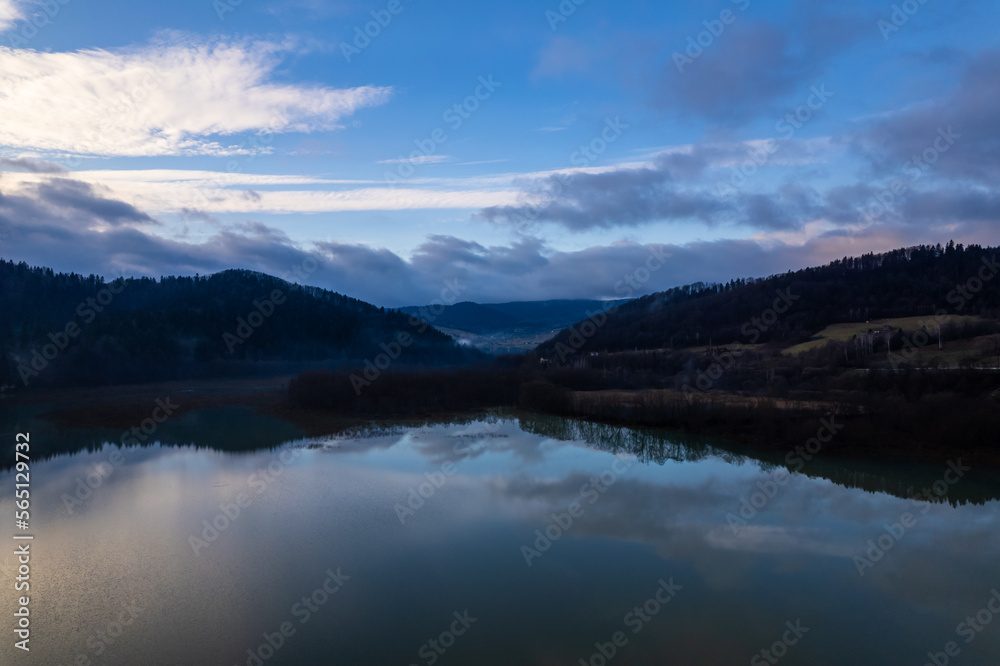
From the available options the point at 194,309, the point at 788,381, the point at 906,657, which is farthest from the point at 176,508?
the point at 194,309

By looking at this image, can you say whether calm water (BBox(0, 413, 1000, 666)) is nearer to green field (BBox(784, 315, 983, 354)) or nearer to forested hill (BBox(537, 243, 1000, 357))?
green field (BBox(784, 315, 983, 354))

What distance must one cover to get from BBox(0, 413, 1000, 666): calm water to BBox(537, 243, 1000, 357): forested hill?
43.7 m

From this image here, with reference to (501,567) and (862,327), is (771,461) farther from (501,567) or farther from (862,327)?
(862,327)

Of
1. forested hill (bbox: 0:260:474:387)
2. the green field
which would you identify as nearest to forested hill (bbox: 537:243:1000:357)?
the green field

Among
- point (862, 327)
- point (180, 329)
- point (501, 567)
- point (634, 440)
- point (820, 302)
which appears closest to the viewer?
point (501, 567)

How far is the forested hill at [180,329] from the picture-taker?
5188cm

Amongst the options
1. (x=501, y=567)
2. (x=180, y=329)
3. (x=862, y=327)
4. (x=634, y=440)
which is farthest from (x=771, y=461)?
(x=180, y=329)

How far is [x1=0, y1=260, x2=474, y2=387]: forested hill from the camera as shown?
170 feet

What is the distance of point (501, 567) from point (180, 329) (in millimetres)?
68590

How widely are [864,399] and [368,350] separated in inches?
2645

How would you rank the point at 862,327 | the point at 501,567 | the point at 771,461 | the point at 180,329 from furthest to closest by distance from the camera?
the point at 180,329
the point at 862,327
the point at 771,461
the point at 501,567

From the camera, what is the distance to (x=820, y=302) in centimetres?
6619

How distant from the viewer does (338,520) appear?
568 inches

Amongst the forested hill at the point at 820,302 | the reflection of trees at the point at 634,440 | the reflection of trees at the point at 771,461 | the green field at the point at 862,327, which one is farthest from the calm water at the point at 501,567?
the forested hill at the point at 820,302
